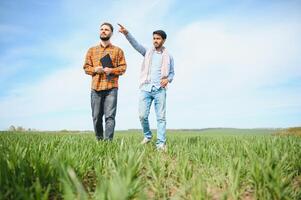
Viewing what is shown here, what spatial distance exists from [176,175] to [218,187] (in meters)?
0.42

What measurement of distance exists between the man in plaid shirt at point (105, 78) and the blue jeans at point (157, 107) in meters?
0.50

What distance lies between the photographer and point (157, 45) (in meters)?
6.20

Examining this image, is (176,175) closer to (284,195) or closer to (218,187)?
(218,187)

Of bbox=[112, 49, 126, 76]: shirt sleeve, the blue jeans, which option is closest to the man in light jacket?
the blue jeans

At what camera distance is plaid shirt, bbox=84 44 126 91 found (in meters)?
6.23

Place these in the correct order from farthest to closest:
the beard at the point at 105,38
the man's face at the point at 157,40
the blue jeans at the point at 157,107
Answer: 1. the beard at the point at 105,38
2. the man's face at the point at 157,40
3. the blue jeans at the point at 157,107

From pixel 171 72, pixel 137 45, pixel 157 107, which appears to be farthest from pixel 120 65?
pixel 157 107

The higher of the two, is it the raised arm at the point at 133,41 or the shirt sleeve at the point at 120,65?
the raised arm at the point at 133,41

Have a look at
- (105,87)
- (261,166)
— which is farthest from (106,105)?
(261,166)

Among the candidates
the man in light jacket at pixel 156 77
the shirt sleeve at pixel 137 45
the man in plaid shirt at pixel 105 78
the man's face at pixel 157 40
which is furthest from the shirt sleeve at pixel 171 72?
the man in plaid shirt at pixel 105 78

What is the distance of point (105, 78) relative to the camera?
623 cm

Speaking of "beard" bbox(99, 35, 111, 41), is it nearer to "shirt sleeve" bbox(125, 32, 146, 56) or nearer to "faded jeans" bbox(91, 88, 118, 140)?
"shirt sleeve" bbox(125, 32, 146, 56)

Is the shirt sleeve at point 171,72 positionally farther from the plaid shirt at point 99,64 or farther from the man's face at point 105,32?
the man's face at point 105,32

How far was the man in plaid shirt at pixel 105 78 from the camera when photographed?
6.21 m
